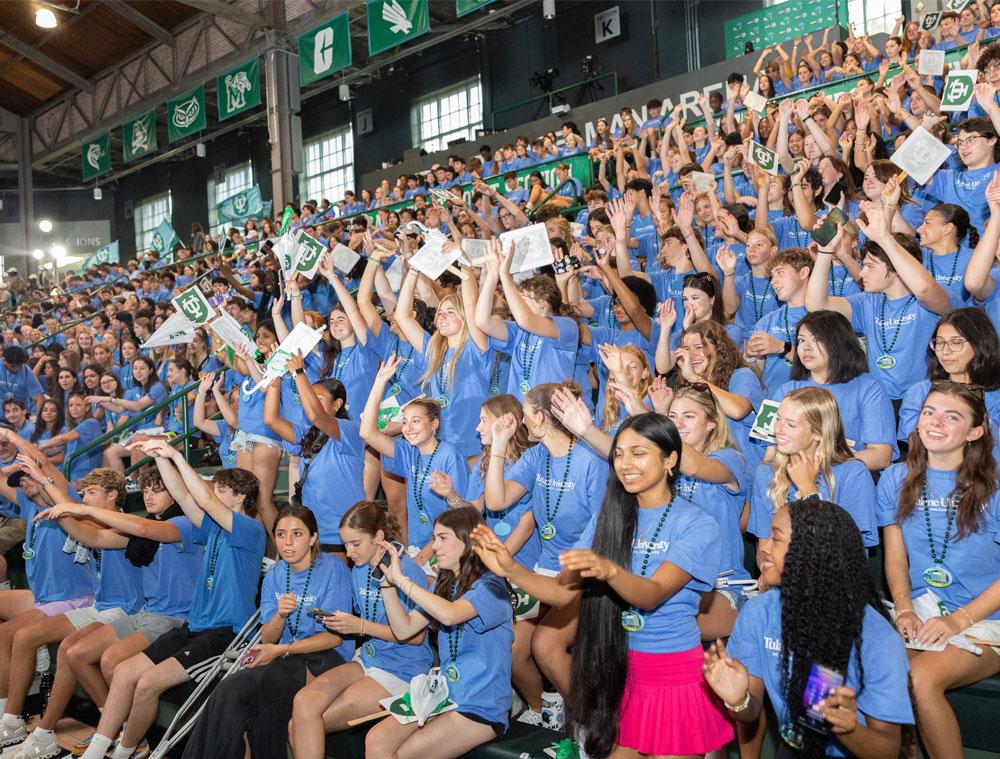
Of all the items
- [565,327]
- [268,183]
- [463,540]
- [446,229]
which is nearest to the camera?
[463,540]

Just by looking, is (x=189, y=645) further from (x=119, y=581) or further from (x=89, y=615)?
(x=89, y=615)

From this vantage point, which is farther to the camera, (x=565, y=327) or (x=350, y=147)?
(x=350, y=147)

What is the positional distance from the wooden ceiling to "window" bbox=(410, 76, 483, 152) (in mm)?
5735

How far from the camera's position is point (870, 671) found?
9.11 ft

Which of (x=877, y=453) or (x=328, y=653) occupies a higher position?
(x=877, y=453)

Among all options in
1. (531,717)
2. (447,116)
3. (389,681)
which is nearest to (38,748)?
(389,681)

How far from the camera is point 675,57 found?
1719cm

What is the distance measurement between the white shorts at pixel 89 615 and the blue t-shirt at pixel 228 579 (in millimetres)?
691

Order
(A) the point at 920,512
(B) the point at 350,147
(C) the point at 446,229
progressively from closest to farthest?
(A) the point at 920,512 < (C) the point at 446,229 < (B) the point at 350,147

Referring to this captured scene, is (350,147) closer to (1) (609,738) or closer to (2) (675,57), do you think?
(2) (675,57)

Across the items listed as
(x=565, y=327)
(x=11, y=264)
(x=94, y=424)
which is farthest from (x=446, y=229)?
(x=11, y=264)

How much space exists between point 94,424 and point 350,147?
1622cm

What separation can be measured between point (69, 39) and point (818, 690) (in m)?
26.1

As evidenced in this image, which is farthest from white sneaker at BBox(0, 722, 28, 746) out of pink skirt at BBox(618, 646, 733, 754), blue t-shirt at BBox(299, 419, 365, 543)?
pink skirt at BBox(618, 646, 733, 754)
